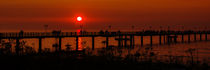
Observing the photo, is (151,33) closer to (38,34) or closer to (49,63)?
(38,34)

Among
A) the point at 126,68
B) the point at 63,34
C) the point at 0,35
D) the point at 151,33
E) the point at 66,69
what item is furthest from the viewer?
the point at 151,33

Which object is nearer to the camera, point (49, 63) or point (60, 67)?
point (60, 67)

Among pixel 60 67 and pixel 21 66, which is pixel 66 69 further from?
pixel 21 66

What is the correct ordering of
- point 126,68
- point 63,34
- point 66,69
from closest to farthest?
point 66,69 → point 126,68 → point 63,34

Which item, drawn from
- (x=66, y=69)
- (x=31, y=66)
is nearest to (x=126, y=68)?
(x=66, y=69)

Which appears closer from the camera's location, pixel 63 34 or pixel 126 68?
pixel 126 68

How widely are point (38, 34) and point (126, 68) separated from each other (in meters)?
37.9

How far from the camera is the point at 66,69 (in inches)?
793

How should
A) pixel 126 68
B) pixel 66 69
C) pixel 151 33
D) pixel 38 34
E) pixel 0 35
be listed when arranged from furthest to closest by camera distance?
pixel 151 33 → pixel 38 34 → pixel 0 35 → pixel 126 68 → pixel 66 69

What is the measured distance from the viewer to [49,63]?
22297 mm

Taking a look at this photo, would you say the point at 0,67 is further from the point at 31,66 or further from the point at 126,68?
the point at 126,68

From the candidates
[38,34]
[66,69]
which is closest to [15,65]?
[66,69]

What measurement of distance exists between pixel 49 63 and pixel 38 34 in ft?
117

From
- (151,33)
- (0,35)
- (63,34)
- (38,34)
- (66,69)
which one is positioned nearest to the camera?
(66,69)
